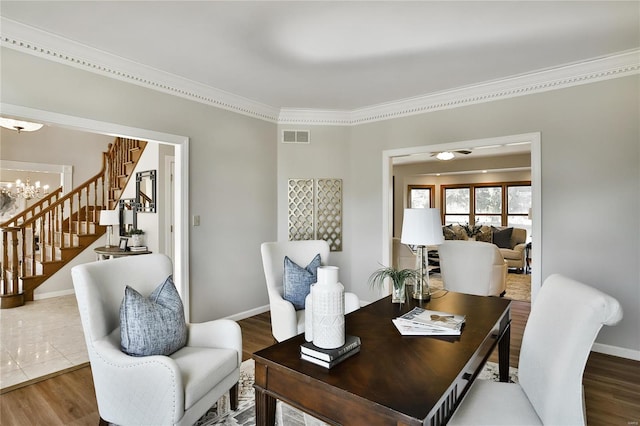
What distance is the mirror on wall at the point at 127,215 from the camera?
17.7 feet

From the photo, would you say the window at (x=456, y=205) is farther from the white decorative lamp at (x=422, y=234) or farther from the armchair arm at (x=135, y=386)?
the armchair arm at (x=135, y=386)

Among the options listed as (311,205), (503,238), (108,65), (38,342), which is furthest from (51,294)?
(503,238)

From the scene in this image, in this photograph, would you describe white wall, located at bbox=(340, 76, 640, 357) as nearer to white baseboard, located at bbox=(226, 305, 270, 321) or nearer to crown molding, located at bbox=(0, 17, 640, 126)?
crown molding, located at bbox=(0, 17, 640, 126)

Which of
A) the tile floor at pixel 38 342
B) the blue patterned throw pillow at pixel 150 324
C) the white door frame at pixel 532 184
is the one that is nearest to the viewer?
the blue patterned throw pillow at pixel 150 324

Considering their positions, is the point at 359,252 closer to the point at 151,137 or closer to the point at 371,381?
the point at 151,137

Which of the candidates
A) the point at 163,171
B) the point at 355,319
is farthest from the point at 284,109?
the point at 355,319

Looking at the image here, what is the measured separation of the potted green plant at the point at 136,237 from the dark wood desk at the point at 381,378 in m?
4.08

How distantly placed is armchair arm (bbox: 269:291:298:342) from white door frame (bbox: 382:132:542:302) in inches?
75.3

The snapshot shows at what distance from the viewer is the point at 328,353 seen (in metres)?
1.32

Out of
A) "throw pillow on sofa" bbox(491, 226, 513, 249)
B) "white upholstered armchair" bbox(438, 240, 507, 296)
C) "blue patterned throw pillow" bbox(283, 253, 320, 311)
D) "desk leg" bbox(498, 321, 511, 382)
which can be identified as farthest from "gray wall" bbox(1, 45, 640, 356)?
"throw pillow on sofa" bbox(491, 226, 513, 249)

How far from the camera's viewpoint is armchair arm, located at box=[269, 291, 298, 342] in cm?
259

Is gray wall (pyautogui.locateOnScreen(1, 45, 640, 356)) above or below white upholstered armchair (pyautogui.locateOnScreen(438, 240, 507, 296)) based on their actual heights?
above

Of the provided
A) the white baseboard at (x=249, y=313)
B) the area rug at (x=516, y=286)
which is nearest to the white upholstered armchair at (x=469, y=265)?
the area rug at (x=516, y=286)

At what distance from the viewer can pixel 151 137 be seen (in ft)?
10.5
